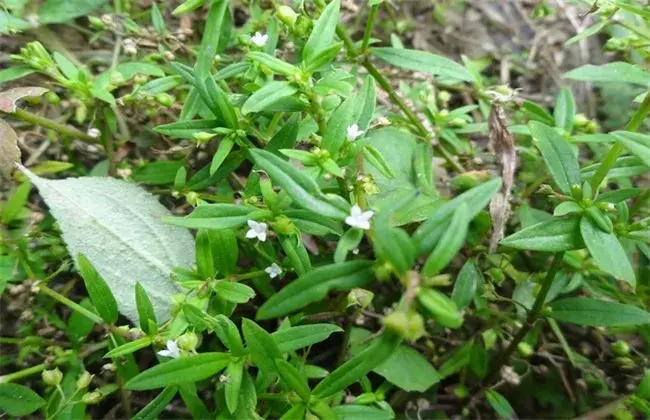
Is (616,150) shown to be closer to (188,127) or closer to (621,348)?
(621,348)

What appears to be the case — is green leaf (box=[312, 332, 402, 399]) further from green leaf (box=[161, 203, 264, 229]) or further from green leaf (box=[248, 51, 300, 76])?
green leaf (box=[248, 51, 300, 76])

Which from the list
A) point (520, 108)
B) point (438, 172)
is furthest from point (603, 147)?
point (438, 172)

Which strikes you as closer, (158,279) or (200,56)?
(200,56)

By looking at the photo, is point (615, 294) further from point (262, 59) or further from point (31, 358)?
point (31, 358)

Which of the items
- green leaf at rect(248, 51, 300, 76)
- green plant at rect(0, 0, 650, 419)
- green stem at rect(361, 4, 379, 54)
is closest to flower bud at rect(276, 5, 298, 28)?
green plant at rect(0, 0, 650, 419)

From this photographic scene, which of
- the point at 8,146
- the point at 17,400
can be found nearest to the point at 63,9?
the point at 8,146

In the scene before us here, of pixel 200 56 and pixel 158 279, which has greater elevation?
pixel 200 56
